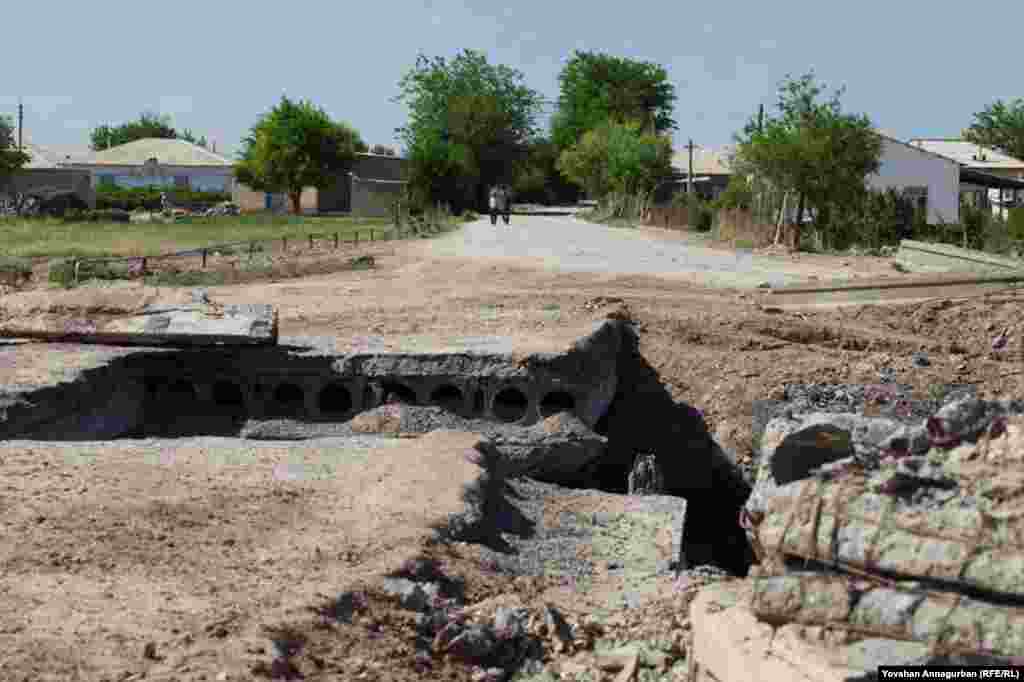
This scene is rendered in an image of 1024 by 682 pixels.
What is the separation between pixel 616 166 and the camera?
168 ft

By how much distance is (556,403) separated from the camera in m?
12.8

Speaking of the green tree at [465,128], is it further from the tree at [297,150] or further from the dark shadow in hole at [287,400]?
the dark shadow in hole at [287,400]

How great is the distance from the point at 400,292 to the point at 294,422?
7.82 metres

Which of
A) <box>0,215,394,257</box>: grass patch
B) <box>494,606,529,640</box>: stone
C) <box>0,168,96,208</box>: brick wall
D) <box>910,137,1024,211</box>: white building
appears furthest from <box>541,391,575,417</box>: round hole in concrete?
<box>0,168,96,208</box>: brick wall

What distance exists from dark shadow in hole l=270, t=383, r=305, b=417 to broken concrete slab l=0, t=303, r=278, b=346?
1.68 feet

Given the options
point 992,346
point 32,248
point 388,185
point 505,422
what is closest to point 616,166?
point 388,185

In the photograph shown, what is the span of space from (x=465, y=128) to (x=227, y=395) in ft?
170

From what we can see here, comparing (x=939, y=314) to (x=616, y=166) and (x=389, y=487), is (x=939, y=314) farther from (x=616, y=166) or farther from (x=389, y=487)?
(x=616, y=166)

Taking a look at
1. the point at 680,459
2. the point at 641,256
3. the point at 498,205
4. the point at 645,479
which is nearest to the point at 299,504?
the point at 645,479

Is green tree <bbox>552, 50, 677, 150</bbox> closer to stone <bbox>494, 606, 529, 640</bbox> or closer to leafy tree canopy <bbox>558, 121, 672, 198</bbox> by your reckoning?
leafy tree canopy <bbox>558, 121, 672, 198</bbox>

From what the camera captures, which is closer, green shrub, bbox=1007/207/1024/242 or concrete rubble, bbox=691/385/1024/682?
concrete rubble, bbox=691/385/1024/682

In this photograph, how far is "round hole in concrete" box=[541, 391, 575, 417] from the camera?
12469 mm

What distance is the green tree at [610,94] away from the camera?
81312 mm

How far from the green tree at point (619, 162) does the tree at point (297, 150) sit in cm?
942
